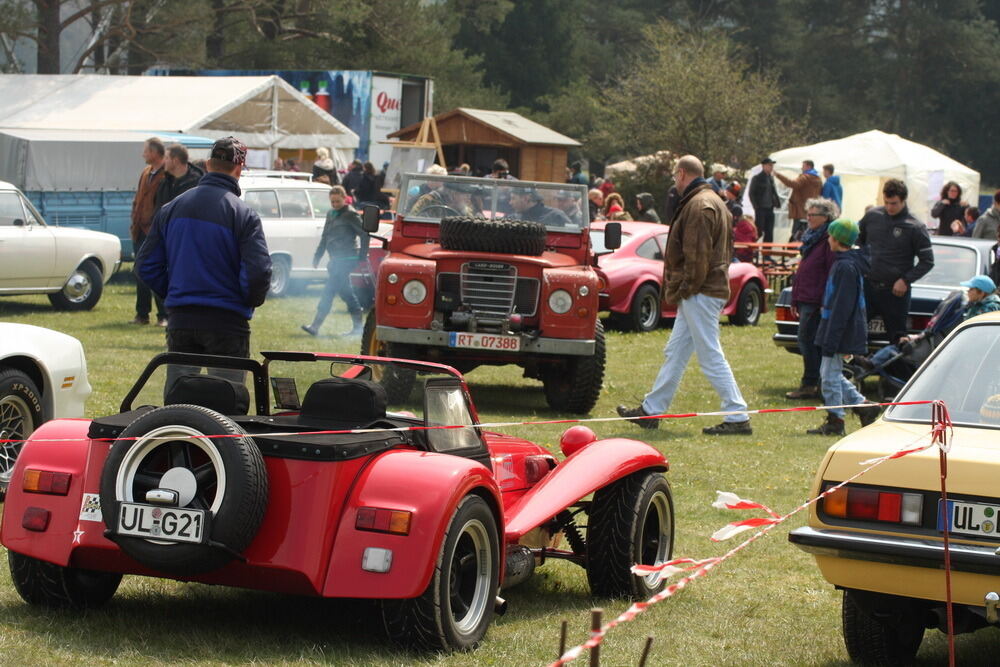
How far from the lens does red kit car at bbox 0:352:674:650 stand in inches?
184

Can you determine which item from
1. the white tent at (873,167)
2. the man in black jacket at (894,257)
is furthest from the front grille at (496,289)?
the white tent at (873,167)

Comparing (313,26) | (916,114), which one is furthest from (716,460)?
(916,114)

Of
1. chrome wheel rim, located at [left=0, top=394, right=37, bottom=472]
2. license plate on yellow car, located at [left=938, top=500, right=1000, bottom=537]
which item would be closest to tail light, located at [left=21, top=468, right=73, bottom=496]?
chrome wheel rim, located at [left=0, top=394, right=37, bottom=472]

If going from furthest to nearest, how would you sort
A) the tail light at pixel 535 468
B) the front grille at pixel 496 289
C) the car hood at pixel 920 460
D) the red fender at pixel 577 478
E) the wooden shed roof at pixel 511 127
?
1. the wooden shed roof at pixel 511 127
2. the front grille at pixel 496 289
3. the tail light at pixel 535 468
4. the red fender at pixel 577 478
5. the car hood at pixel 920 460

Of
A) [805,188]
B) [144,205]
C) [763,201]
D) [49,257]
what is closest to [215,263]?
[144,205]

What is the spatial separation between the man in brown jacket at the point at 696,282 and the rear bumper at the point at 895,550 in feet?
19.2

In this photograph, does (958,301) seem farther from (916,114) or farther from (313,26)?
(916,114)

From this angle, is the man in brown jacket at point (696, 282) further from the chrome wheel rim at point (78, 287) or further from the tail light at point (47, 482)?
the chrome wheel rim at point (78, 287)

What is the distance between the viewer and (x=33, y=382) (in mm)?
7637

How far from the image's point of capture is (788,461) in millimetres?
9922

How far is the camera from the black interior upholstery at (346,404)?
5.18m

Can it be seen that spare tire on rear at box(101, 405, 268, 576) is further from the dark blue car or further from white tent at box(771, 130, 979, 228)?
white tent at box(771, 130, 979, 228)

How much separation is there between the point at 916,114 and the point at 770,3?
28.9ft

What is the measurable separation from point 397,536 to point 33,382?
370 cm
